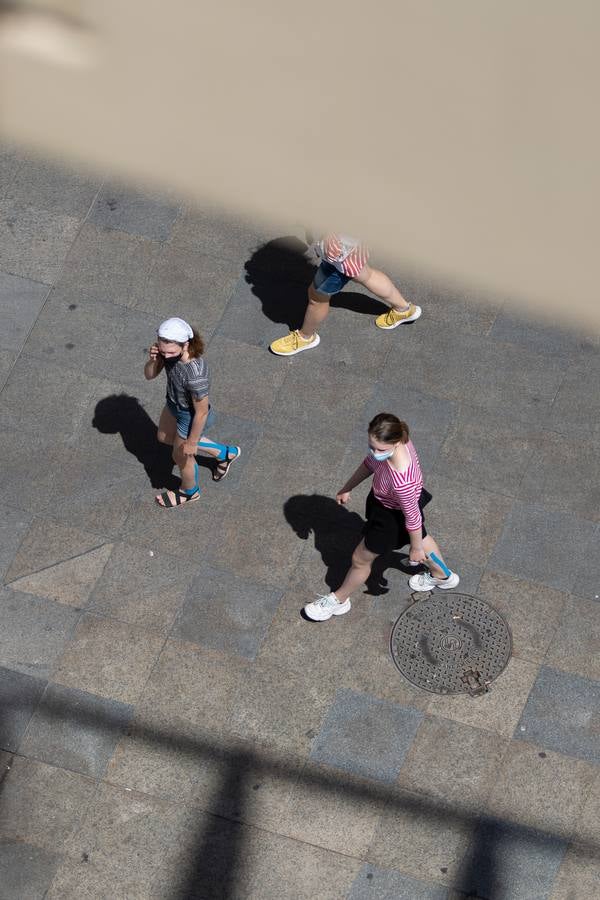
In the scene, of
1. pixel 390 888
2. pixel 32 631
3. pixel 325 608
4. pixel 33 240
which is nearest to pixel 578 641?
pixel 325 608

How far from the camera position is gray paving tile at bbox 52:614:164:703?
7.04 metres

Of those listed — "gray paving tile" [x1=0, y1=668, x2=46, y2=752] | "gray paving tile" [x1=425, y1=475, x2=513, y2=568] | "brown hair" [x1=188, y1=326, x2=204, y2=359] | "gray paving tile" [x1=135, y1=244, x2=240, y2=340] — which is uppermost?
"brown hair" [x1=188, y1=326, x2=204, y2=359]

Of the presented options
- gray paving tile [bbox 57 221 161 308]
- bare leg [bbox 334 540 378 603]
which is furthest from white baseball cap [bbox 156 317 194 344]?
gray paving tile [bbox 57 221 161 308]

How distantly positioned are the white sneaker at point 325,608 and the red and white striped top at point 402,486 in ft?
3.77

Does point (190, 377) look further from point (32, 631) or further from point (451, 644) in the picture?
point (451, 644)

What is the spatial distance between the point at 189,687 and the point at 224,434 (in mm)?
2035

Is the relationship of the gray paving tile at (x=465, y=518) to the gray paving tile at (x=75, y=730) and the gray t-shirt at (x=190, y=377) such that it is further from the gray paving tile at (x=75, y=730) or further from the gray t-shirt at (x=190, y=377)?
the gray paving tile at (x=75, y=730)

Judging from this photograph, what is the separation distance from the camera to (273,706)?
22.8ft

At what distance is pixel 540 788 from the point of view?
6629 millimetres

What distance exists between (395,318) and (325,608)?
2.61 meters

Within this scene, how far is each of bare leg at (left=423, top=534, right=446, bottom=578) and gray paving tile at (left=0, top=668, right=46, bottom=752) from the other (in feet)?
8.91

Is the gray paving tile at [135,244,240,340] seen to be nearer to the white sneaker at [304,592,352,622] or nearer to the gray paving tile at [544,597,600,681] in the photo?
the white sneaker at [304,592,352,622]

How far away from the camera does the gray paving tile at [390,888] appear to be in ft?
20.6

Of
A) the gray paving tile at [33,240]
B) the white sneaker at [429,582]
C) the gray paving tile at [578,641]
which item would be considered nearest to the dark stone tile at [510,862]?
the gray paving tile at [578,641]
